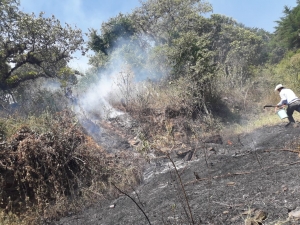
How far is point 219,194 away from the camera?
4797mm

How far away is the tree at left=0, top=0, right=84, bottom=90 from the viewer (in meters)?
11.8

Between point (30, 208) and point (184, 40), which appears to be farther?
point (184, 40)

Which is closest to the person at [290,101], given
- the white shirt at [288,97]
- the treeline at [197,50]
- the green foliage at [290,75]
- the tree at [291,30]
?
the white shirt at [288,97]

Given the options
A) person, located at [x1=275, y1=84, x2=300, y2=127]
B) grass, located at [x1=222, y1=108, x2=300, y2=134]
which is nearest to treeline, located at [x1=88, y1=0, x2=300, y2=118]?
grass, located at [x1=222, y1=108, x2=300, y2=134]

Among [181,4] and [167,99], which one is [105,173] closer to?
[167,99]

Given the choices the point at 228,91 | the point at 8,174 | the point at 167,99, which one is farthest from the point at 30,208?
the point at 228,91

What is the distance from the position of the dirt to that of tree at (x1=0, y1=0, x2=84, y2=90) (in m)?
6.96

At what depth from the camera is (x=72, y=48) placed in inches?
524

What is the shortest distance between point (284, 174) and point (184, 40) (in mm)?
9041

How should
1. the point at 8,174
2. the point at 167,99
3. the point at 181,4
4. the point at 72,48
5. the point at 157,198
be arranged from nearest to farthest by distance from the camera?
1. the point at 157,198
2. the point at 8,174
3. the point at 167,99
4. the point at 72,48
5. the point at 181,4

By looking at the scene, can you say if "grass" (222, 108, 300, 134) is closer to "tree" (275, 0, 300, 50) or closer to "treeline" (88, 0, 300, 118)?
"treeline" (88, 0, 300, 118)

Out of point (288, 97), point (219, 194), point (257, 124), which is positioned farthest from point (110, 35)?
point (219, 194)

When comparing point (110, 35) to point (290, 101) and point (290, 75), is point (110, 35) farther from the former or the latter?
point (290, 101)

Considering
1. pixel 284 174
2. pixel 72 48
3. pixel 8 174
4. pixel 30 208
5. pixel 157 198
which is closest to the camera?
pixel 284 174
